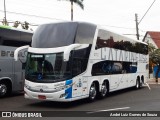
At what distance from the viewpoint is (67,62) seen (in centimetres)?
→ 1276

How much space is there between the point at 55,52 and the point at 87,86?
2.41m

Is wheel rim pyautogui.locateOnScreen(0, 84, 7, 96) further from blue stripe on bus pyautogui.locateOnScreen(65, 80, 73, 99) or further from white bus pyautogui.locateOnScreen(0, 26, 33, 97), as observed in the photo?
blue stripe on bus pyautogui.locateOnScreen(65, 80, 73, 99)

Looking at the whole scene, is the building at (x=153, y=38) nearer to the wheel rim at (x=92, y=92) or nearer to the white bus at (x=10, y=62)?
the white bus at (x=10, y=62)

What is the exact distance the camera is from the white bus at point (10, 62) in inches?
632

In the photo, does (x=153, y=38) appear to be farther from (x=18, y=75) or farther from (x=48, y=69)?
(x=48, y=69)

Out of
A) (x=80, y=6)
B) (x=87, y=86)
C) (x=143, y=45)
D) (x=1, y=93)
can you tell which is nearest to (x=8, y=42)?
(x=1, y=93)

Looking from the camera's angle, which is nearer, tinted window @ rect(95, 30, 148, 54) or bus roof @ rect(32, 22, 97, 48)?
bus roof @ rect(32, 22, 97, 48)

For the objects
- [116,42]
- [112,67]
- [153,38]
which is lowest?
[112,67]

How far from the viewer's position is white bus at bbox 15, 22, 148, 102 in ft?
41.4

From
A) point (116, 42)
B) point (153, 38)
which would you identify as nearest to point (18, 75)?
point (116, 42)

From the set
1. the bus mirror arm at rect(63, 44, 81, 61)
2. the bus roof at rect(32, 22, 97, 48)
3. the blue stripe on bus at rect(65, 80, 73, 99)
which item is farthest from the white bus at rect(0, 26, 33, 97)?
the bus mirror arm at rect(63, 44, 81, 61)

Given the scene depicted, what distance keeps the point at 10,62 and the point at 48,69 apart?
4.50 meters

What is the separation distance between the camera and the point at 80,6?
119ft

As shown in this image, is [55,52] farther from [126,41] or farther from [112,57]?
[126,41]
